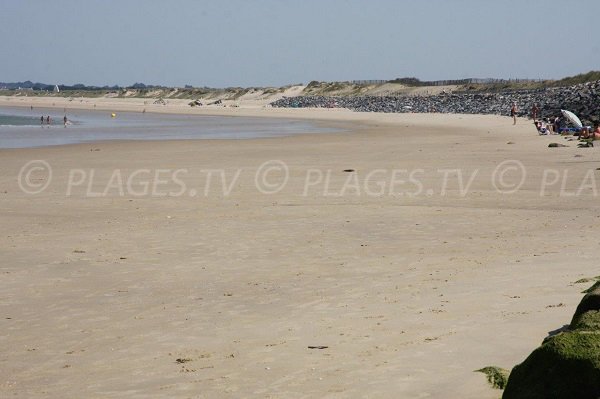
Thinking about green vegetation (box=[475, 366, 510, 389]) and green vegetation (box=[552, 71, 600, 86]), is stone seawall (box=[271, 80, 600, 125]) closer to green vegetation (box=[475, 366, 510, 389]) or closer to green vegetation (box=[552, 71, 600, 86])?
green vegetation (box=[552, 71, 600, 86])

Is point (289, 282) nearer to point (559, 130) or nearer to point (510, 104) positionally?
point (559, 130)

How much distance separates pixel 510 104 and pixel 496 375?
67575 mm

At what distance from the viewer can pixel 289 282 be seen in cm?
1009

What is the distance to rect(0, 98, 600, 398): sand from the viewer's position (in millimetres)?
6504

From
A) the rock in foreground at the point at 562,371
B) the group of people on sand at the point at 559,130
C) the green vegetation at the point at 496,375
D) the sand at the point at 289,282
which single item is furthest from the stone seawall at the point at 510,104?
the rock in foreground at the point at 562,371

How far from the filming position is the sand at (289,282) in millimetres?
6504

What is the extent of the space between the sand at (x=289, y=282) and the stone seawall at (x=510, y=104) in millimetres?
21938

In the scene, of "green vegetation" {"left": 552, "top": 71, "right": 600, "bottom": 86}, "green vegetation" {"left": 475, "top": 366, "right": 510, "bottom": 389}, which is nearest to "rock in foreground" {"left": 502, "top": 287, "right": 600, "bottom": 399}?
"green vegetation" {"left": 475, "top": 366, "right": 510, "bottom": 389}

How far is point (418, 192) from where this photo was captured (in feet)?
61.2

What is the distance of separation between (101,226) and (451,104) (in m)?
72.5

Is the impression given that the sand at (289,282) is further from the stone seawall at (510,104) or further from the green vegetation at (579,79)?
the green vegetation at (579,79)

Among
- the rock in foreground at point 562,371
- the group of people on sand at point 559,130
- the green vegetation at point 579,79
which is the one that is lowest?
the rock in foreground at point 562,371

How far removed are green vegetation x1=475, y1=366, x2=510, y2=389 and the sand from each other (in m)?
0.09

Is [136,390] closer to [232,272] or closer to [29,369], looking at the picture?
[29,369]
